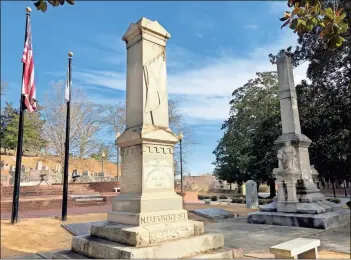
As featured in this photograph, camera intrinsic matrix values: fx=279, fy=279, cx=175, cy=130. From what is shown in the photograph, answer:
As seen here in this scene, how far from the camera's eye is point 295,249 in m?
4.42

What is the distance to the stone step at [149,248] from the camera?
12.4 ft

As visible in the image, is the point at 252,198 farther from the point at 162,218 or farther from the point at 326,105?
the point at 162,218

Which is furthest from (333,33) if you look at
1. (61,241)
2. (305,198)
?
(61,241)

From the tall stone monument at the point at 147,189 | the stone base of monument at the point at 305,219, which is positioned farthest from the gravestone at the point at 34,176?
the tall stone monument at the point at 147,189

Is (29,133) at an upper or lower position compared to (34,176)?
upper

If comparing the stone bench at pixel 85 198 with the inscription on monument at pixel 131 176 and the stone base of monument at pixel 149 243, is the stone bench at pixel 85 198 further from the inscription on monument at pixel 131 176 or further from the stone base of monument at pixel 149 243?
the inscription on monument at pixel 131 176

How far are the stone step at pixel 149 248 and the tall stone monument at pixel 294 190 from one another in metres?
5.35

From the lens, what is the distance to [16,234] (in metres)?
8.75

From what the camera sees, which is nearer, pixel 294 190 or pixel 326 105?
pixel 294 190

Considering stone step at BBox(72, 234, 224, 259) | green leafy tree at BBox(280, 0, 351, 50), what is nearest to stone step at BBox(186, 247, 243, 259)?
stone step at BBox(72, 234, 224, 259)

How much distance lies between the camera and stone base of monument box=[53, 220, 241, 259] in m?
3.90

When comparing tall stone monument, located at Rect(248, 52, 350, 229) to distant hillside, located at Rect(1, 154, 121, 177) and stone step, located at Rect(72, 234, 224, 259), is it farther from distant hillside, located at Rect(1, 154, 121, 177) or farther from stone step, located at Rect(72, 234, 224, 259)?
distant hillside, located at Rect(1, 154, 121, 177)

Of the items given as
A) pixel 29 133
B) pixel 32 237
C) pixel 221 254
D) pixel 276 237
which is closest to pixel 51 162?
pixel 29 133

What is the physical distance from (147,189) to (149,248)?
110cm
